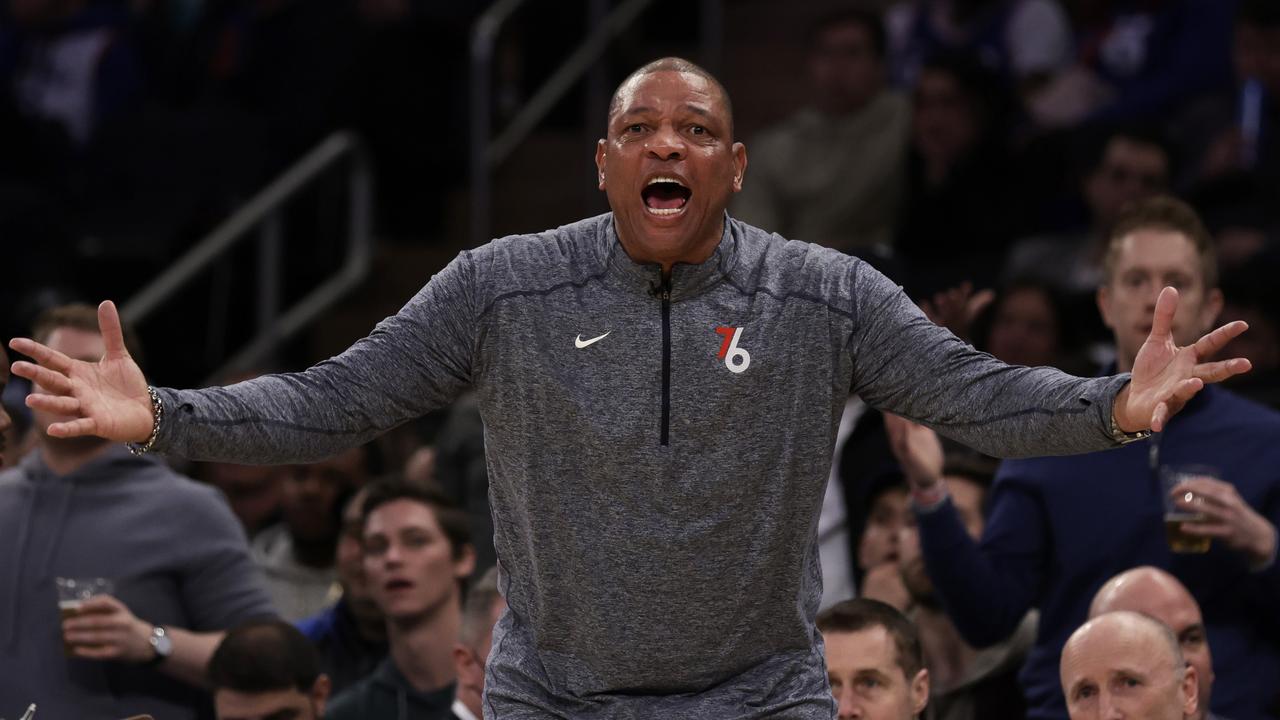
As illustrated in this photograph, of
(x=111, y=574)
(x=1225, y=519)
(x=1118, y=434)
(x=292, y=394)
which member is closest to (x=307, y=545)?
Answer: (x=111, y=574)

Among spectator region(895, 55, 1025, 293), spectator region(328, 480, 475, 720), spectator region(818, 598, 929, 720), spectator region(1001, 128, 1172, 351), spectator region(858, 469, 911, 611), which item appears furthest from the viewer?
spectator region(895, 55, 1025, 293)

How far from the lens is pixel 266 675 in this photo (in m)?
4.70

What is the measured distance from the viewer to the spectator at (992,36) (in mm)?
7961

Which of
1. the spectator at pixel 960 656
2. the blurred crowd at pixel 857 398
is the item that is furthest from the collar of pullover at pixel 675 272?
the spectator at pixel 960 656

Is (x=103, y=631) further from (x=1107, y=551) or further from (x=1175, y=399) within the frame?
(x=1175, y=399)

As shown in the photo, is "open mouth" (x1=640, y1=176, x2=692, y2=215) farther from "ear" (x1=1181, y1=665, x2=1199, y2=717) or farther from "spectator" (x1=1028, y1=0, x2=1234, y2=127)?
"spectator" (x1=1028, y1=0, x2=1234, y2=127)

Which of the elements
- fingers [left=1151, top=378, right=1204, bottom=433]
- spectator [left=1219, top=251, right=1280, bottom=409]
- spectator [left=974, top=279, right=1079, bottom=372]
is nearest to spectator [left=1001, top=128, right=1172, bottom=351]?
spectator [left=974, top=279, right=1079, bottom=372]

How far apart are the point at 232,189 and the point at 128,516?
3.77 meters

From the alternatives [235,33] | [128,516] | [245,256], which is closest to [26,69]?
[235,33]

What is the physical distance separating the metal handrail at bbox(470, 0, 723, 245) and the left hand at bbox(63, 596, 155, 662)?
388 centimetres

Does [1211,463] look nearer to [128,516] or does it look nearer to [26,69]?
[128,516]

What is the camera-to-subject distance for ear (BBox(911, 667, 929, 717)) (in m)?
4.45

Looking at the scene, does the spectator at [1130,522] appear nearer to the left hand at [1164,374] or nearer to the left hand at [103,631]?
the left hand at [1164,374]

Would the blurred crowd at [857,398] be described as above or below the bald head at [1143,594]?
above
